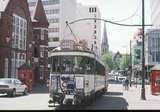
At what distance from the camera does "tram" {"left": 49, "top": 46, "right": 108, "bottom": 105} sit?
75.3ft

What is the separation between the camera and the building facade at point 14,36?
57719 millimetres

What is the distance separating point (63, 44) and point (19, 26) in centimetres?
3914

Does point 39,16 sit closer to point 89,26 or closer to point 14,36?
point 14,36

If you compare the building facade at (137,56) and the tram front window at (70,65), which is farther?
the building facade at (137,56)

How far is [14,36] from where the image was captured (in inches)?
2421

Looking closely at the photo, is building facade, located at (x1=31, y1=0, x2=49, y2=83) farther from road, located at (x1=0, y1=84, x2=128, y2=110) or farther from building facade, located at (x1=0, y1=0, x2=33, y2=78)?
road, located at (x1=0, y1=84, x2=128, y2=110)

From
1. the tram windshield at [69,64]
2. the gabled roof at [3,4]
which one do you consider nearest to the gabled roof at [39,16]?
the gabled roof at [3,4]

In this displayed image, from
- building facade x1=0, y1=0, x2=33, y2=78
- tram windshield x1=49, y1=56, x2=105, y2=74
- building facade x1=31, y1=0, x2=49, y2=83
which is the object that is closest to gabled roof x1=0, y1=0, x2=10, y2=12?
building facade x1=0, y1=0, x2=33, y2=78

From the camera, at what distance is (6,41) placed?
57938 millimetres

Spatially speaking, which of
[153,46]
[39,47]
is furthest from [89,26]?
[39,47]

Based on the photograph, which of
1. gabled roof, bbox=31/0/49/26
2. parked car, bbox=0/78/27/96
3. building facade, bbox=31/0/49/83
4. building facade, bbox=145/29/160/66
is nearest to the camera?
parked car, bbox=0/78/27/96

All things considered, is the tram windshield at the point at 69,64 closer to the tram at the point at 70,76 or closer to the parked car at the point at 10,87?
the tram at the point at 70,76

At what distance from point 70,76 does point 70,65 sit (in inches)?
28.9

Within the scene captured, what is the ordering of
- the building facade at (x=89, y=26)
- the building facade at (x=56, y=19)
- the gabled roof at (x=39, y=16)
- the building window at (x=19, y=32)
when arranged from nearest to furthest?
the building window at (x=19, y=32), the gabled roof at (x=39, y=16), the building facade at (x=56, y=19), the building facade at (x=89, y=26)
